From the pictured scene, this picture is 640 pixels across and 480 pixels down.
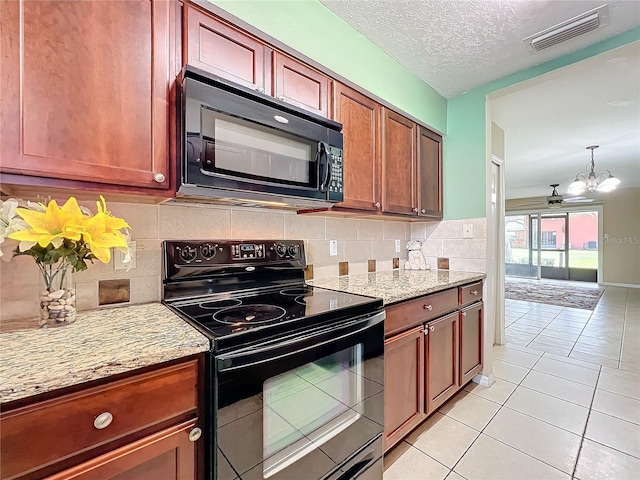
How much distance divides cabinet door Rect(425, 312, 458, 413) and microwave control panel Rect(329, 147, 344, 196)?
95cm

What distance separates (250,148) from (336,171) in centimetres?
47

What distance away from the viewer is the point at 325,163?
144 cm

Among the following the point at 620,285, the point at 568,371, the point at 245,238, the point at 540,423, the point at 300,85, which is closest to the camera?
the point at 300,85

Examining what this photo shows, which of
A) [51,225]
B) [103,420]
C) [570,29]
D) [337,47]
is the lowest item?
[103,420]

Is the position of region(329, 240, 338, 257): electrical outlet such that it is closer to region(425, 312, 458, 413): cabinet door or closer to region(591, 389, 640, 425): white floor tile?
region(425, 312, 458, 413): cabinet door

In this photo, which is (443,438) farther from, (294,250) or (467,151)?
(467,151)

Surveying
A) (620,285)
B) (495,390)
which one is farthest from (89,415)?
(620,285)

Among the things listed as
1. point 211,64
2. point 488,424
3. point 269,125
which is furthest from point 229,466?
point 488,424

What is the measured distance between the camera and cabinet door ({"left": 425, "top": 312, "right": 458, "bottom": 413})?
1.75 metres

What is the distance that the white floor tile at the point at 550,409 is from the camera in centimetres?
185

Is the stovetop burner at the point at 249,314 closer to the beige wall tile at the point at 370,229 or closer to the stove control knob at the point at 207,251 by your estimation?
the stove control knob at the point at 207,251

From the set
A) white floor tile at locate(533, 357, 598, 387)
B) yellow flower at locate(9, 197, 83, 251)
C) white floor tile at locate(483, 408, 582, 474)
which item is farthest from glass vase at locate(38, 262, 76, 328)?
white floor tile at locate(533, 357, 598, 387)

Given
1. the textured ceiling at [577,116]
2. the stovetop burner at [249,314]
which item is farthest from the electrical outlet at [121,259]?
the textured ceiling at [577,116]

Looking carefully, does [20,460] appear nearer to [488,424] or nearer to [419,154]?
[488,424]
